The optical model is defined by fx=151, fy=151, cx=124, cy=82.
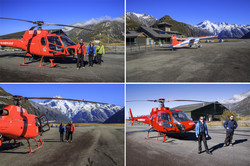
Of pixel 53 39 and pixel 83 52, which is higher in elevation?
pixel 53 39

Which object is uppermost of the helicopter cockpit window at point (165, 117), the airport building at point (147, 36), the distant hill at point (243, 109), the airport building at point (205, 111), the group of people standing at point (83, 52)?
the airport building at point (147, 36)

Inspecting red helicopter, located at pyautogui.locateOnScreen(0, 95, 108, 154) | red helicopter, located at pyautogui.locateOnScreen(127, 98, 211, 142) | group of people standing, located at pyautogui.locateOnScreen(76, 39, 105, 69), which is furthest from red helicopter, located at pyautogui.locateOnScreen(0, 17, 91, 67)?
red helicopter, located at pyautogui.locateOnScreen(127, 98, 211, 142)

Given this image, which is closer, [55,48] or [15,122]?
[15,122]

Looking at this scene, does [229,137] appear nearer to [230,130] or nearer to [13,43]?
[230,130]

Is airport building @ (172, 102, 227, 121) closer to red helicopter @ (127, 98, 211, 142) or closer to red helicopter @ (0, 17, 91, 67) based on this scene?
red helicopter @ (127, 98, 211, 142)

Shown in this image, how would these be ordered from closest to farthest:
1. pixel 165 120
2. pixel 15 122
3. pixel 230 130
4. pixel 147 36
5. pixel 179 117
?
pixel 15 122 → pixel 230 130 → pixel 179 117 → pixel 165 120 → pixel 147 36

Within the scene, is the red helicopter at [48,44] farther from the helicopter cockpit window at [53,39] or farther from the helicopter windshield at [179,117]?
the helicopter windshield at [179,117]

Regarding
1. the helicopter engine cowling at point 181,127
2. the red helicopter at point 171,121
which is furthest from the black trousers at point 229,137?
the helicopter engine cowling at point 181,127

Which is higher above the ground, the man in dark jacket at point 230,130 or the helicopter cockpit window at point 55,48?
the helicopter cockpit window at point 55,48

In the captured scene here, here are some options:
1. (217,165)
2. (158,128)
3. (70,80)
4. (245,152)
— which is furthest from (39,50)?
(245,152)

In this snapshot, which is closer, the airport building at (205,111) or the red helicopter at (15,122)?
the red helicopter at (15,122)

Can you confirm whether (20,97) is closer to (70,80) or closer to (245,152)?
(70,80)

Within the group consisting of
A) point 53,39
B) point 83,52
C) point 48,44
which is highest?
point 53,39

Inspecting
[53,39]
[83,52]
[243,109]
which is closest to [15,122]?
[83,52]
